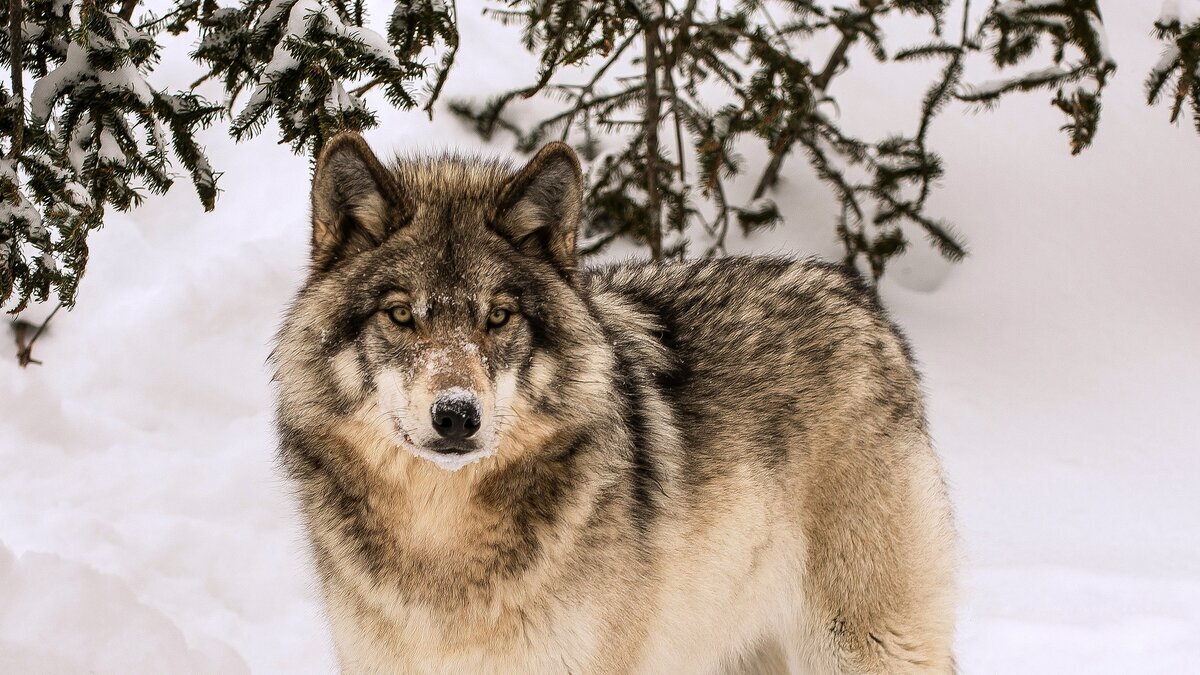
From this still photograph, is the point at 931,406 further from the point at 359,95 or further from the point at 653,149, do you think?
the point at 359,95

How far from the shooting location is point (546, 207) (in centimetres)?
310

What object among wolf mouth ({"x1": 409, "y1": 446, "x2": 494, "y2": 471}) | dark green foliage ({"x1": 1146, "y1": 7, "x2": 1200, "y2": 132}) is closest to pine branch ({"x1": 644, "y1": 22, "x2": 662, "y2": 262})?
dark green foliage ({"x1": 1146, "y1": 7, "x2": 1200, "y2": 132})

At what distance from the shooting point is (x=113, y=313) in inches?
271

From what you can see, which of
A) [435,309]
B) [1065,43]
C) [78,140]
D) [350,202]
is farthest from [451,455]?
[1065,43]

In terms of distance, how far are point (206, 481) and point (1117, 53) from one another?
7.82 m

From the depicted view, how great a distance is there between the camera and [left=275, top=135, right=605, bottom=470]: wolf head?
276 cm

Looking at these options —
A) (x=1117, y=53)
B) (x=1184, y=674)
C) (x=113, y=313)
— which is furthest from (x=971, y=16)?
(x=113, y=313)

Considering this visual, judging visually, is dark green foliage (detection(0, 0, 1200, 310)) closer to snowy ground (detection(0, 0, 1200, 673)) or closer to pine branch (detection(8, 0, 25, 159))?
pine branch (detection(8, 0, 25, 159))

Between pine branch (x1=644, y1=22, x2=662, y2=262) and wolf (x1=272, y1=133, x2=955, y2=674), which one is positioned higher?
pine branch (x1=644, y1=22, x2=662, y2=262)

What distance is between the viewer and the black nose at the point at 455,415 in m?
2.63

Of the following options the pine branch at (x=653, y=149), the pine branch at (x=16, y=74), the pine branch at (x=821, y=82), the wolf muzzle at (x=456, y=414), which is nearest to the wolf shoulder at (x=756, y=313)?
the wolf muzzle at (x=456, y=414)

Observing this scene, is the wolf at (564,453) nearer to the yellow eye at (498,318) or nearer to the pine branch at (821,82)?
the yellow eye at (498,318)

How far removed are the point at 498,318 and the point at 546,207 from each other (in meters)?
0.39

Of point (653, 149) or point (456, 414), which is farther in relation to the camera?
point (653, 149)
